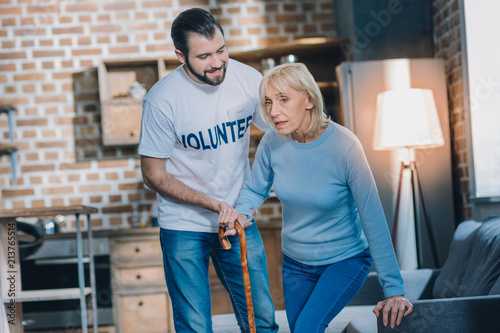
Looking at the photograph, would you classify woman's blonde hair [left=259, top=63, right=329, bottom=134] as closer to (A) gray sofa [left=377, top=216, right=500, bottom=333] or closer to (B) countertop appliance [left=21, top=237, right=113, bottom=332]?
(A) gray sofa [left=377, top=216, right=500, bottom=333]

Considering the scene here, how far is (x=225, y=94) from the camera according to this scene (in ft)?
6.54

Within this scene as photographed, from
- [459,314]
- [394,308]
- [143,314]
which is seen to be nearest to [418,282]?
[459,314]

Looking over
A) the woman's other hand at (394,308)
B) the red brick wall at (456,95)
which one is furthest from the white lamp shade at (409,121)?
the woman's other hand at (394,308)

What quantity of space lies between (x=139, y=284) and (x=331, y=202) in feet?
7.70

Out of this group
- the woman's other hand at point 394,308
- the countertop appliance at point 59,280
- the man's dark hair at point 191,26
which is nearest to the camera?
the woman's other hand at point 394,308

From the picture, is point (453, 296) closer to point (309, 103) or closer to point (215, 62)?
point (309, 103)

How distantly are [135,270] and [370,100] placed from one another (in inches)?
74.3

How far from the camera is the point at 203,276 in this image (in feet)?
6.40

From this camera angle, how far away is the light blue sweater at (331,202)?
1666 mm

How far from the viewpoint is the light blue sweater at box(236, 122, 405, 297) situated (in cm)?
167

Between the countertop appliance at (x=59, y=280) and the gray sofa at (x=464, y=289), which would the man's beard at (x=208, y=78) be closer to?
the gray sofa at (x=464, y=289)

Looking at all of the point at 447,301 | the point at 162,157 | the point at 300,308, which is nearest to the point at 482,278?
the point at 447,301

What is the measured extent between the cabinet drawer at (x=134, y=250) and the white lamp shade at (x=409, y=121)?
166 cm

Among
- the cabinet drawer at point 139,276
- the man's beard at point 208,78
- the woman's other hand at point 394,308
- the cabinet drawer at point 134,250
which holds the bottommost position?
the cabinet drawer at point 139,276
